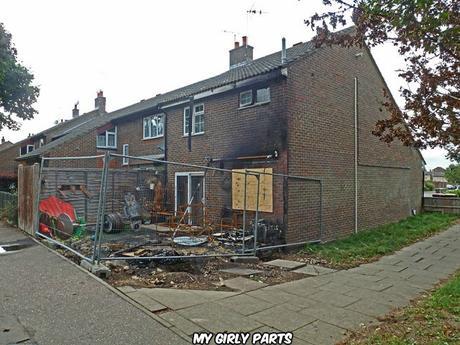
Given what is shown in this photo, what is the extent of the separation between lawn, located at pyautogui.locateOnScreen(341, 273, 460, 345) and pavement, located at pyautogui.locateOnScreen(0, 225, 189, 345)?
2308 mm

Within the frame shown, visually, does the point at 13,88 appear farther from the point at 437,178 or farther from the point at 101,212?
the point at 437,178

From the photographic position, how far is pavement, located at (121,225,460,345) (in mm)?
4340

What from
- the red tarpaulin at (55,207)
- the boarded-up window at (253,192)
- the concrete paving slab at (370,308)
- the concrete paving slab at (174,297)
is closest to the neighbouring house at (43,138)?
the red tarpaulin at (55,207)

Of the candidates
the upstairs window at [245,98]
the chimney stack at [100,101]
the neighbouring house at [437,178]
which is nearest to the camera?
the upstairs window at [245,98]

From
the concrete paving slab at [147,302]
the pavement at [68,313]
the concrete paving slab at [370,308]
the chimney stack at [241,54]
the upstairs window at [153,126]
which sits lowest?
the concrete paving slab at [370,308]

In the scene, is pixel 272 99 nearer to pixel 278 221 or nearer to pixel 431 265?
pixel 278 221

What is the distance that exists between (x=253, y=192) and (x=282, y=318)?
6.45 meters

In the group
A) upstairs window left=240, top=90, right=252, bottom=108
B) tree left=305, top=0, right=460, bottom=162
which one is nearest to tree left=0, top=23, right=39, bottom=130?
upstairs window left=240, top=90, right=252, bottom=108

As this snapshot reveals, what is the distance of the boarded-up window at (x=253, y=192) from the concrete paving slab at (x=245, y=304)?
5.11 meters

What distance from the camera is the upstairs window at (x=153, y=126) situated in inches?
629

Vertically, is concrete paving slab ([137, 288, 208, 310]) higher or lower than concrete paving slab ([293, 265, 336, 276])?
Result: higher

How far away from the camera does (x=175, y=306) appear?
16.0 ft

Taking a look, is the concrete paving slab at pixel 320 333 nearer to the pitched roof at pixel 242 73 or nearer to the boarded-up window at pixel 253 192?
the boarded-up window at pixel 253 192

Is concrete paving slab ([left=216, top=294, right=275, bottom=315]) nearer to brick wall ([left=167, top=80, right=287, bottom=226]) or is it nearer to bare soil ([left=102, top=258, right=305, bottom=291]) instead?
bare soil ([left=102, top=258, right=305, bottom=291])
